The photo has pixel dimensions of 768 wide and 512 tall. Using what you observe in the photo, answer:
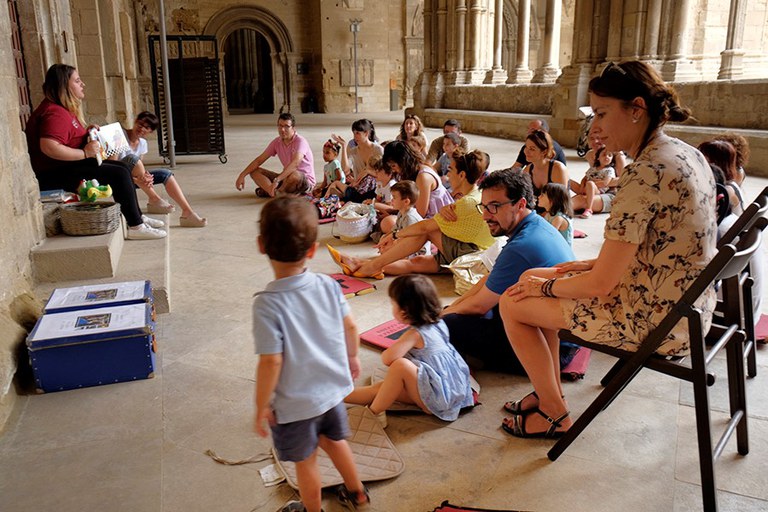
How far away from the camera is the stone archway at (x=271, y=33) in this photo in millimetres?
22875

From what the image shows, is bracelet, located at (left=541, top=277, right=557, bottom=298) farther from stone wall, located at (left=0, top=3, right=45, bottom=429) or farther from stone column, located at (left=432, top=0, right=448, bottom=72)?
stone column, located at (left=432, top=0, right=448, bottom=72)

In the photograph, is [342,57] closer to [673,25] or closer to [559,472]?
[673,25]

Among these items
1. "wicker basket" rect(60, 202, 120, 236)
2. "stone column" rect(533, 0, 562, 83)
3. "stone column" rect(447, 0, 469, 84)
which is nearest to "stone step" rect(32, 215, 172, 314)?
"wicker basket" rect(60, 202, 120, 236)

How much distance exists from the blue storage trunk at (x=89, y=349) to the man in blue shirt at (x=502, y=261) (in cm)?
138

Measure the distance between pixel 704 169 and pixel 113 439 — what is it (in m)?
2.27

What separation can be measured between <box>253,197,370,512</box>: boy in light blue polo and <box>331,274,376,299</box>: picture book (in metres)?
2.10

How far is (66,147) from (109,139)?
396 mm

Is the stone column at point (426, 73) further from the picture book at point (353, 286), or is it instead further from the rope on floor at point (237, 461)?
the rope on floor at point (237, 461)

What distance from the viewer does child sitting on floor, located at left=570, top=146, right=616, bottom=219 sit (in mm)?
6105

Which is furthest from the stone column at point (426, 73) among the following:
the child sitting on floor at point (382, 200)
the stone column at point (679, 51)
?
the child sitting on floor at point (382, 200)

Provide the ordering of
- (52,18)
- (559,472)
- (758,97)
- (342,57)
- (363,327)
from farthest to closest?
1. (342,57)
2. (758,97)
3. (52,18)
4. (363,327)
5. (559,472)

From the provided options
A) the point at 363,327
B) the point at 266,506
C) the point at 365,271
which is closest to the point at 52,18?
the point at 365,271

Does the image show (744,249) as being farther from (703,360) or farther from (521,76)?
(521,76)

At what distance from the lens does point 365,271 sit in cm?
429
